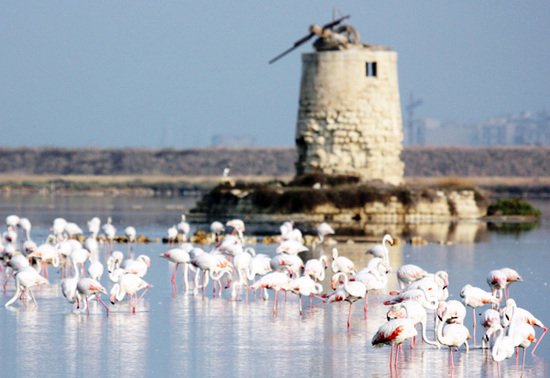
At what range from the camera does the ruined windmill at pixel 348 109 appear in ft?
122

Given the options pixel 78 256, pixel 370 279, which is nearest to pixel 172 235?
pixel 78 256

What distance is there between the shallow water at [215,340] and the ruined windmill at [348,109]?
17411 mm

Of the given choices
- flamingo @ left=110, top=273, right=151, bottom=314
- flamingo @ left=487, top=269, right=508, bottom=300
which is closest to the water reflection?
flamingo @ left=110, top=273, right=151, bottom=314

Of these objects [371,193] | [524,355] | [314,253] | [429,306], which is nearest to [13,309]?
[429,306]

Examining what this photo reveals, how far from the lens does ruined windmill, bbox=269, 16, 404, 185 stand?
122ft

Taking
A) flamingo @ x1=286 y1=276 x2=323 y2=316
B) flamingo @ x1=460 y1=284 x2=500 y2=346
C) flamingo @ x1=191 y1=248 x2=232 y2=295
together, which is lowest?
flamingo @ x1=460 y1=284 x2=500 y2=346

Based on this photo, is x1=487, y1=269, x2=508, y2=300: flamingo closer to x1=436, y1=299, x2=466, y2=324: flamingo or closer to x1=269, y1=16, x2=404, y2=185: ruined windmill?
x1=436, y1=299, x2=466, y2=324: flamingo

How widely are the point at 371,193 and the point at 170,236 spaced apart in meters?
11.3

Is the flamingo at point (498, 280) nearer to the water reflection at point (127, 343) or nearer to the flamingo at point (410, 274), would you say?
the flamingo at point (410, 274)

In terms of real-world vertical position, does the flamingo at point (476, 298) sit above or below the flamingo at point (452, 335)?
above

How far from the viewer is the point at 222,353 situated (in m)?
12.9

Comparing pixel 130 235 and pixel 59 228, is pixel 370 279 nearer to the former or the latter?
pixel 59 228

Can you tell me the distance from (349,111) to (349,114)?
84mm

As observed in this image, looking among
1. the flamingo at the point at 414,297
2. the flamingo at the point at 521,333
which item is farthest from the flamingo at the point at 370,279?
the flamingo at the point at 521,333
